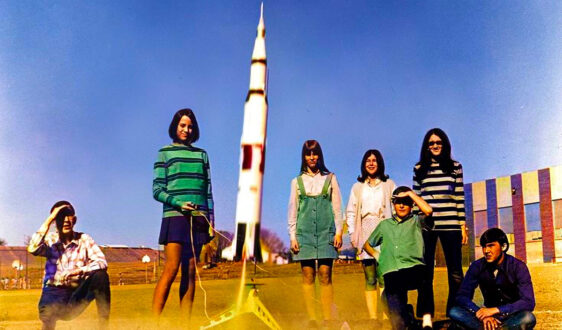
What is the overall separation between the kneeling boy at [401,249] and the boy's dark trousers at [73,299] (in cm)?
214

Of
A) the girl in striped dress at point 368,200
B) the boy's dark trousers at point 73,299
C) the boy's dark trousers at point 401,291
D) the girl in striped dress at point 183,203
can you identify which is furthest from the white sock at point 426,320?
the boy's dark trousers at point 73,299

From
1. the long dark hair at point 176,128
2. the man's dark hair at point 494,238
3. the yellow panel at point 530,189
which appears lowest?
the man's dark hair at point 494,238

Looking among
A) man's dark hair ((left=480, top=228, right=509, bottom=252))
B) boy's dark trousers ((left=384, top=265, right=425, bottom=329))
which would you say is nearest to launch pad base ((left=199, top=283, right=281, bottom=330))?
boy's dark trousers ((left=384, top=265, right=425, bottom=329))

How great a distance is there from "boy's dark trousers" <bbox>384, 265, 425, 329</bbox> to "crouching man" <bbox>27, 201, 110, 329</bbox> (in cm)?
226

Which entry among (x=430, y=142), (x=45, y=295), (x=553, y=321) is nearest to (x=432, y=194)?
(x=430, y=142)

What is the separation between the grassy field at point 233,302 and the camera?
6.21 metres

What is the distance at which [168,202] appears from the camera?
567 centimetres

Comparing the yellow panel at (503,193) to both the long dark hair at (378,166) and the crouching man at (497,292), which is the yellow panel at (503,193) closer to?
the long dark hair at (378,166)

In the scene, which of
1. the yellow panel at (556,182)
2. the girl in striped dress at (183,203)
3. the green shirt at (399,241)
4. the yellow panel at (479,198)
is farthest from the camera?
the yellow panel at (556,182)

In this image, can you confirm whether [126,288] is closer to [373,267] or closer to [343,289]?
[343,289]

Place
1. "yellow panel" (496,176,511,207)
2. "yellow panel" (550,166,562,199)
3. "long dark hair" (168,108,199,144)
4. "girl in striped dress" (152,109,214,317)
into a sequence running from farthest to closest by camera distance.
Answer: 1. "yellow panel" (550,166,562,199)
2. "yellow panel" (496,176,511,207)
3. "long dark hair" (168,108,199,144)
4. "girl in striped dress" (152,109,214,317)

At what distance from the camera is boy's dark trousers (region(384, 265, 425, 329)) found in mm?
5379

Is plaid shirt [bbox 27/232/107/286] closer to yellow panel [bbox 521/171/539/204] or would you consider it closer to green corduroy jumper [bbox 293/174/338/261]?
green corduroy jumper [bbox 293/174/338/261]

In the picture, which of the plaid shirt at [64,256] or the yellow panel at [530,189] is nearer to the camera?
the plaid shirt at [64,256]
